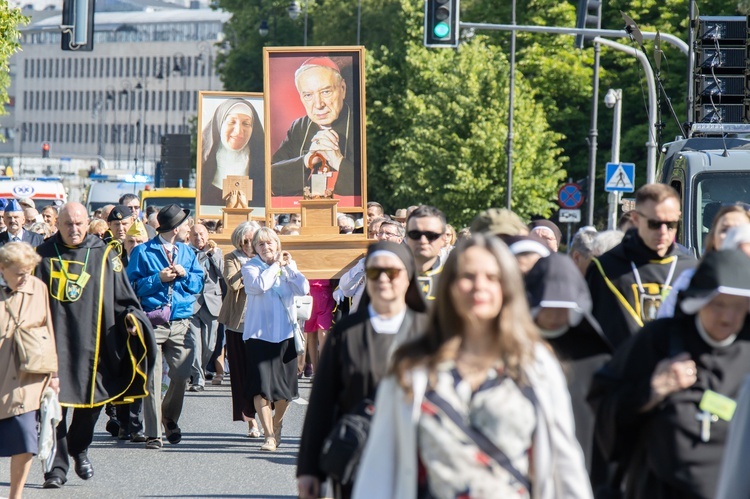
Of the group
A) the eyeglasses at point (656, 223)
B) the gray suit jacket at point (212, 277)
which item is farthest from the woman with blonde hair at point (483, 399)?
the gray suit jacket at point (212, 277)

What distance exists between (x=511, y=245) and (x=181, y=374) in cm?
666

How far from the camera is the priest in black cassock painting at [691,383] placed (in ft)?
16.8

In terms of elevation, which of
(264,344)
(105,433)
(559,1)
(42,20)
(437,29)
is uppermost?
(42,20)

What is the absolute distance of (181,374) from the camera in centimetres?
1277

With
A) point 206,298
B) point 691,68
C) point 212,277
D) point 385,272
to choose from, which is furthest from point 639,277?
point 691,68

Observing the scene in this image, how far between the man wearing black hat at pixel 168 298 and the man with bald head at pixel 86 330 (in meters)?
1.18

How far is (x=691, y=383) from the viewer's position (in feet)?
16.9

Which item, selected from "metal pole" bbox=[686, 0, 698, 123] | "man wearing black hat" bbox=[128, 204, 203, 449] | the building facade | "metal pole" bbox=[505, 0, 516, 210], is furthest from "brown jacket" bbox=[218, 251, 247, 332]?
the building facade

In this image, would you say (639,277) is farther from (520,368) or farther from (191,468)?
(191,468)

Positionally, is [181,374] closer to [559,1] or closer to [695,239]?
[695,239]

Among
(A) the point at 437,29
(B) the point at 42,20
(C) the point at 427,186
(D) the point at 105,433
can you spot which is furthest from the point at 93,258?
(B) the point at 42,20

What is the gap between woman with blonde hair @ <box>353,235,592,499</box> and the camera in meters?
4.37

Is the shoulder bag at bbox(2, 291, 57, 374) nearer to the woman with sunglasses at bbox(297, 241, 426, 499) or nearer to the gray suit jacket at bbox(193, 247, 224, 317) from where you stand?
the woman with sunglasses at bbox(297, 241, 426, 499)

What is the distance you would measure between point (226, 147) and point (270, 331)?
39.2ft
